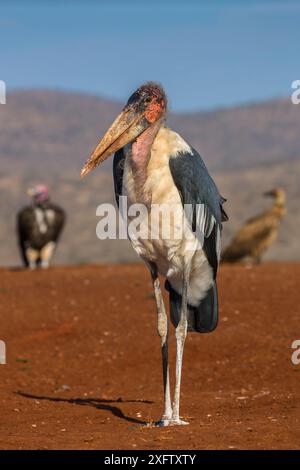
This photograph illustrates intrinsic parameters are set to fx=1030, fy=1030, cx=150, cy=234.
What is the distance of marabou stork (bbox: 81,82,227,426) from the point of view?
7105mm

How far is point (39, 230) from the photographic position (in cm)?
1884

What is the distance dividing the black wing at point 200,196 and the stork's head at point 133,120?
352 millimetres

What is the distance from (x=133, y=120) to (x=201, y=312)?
5.30 feet

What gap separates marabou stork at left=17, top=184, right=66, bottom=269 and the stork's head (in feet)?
38.0

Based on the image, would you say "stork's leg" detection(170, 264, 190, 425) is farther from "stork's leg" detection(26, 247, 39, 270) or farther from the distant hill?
the distant hill

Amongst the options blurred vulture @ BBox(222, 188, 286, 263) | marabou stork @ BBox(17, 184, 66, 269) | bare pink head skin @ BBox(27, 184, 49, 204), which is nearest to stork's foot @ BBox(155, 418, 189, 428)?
blurred vulture @ BBox(222, 188, 286, 263)

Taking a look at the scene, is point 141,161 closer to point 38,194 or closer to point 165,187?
point 165,187

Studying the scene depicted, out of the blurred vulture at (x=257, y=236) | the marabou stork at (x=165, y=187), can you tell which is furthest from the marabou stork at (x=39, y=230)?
the marabou stork at (x=165, y=187)

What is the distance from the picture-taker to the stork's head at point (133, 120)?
716 centimetres

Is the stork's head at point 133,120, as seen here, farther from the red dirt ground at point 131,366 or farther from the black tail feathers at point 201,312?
the red dirt ground at point 131,366

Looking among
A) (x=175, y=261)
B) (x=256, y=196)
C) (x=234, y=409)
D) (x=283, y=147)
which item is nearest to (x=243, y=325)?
(x=234, y=409)

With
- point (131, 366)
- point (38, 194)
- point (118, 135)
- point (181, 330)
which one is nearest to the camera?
point (118, 135)

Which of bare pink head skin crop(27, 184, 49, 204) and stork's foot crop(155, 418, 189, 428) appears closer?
stork's foot crop(155, 418, 189, 428)

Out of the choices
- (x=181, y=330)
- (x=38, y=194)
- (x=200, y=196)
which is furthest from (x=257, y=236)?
(x=200, y=196)
